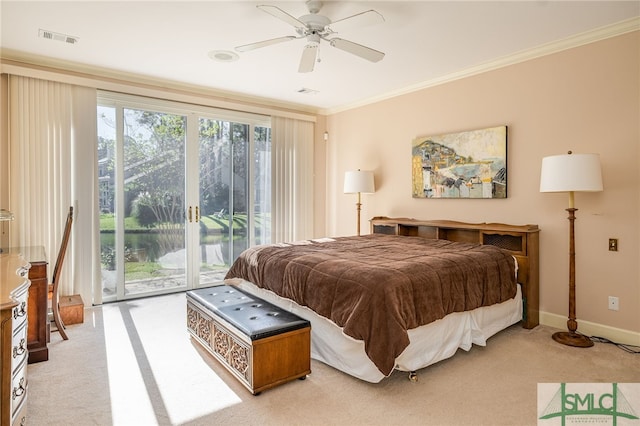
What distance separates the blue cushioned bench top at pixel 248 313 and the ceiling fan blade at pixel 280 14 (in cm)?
198

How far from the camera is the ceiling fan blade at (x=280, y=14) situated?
2.36m

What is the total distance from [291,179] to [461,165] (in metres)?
2.53

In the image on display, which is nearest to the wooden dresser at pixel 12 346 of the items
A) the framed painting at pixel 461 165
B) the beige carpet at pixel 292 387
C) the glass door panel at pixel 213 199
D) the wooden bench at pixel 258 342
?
the beige carpet at pixel 292 387

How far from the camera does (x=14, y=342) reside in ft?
5.73

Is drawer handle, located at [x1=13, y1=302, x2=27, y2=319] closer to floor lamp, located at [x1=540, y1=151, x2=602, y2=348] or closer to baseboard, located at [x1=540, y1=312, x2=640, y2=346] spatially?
floor lamp, located at [x1=540, y1=151, x2=602, y2=348]

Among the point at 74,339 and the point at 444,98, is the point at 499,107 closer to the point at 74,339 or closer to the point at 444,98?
the point at 444,98

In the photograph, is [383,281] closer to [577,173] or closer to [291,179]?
[577,173]

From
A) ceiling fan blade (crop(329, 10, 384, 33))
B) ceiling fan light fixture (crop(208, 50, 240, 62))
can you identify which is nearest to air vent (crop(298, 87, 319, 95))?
ceiling fan light fixture (crop(208, 50, 240, 62))

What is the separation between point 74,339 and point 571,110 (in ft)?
15.8

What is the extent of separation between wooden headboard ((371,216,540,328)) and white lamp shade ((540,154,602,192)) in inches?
22.7

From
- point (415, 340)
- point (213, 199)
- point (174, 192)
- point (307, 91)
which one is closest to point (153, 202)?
point (174, 192)

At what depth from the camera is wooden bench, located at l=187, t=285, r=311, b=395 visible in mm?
2270

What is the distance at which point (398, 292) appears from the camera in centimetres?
234

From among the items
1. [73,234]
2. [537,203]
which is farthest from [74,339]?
[537,203]
